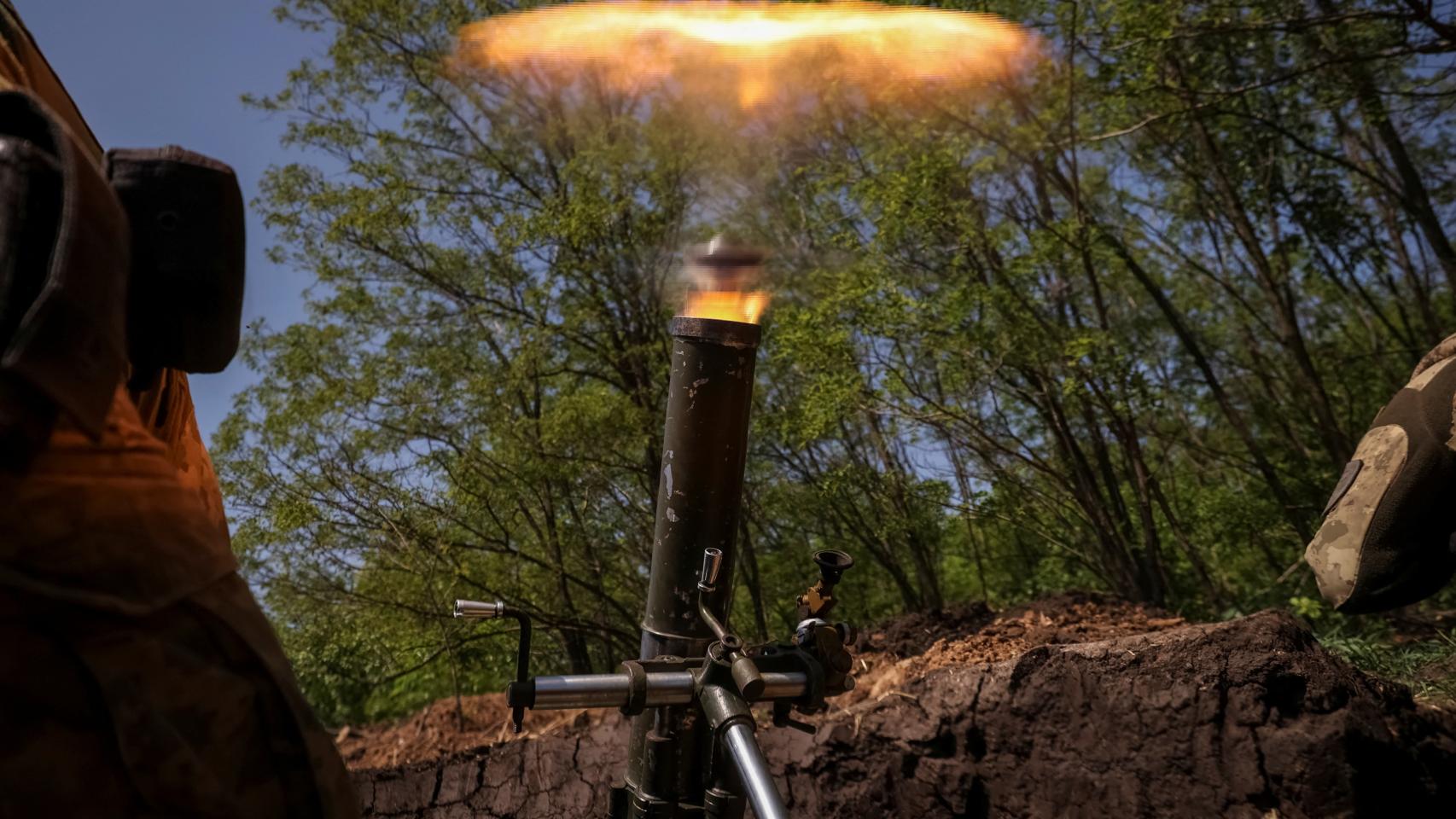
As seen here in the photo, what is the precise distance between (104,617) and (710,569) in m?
1.44

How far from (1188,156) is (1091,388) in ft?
17.0

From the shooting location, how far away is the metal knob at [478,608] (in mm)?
2096

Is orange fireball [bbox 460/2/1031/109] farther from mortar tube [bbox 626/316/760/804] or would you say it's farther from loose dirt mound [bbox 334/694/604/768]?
loose dirt mound [bbox 334/694/604/768]

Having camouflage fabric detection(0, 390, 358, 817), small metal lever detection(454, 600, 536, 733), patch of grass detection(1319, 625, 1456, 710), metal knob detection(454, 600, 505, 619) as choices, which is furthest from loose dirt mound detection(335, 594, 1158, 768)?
camouflage fabric detection(0, 390, 358, 817)

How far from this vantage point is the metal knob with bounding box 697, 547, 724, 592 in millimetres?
2252

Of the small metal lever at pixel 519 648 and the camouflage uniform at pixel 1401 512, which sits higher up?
the camouflage uniform at pixel 1401 512

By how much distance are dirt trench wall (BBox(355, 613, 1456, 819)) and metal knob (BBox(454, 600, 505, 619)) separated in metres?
2.16

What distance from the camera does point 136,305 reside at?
3.92ft

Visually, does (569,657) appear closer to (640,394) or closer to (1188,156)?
(640,394)

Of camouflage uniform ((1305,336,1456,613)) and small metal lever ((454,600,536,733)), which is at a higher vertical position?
camouflage uniform ((1305,336,1456,613))

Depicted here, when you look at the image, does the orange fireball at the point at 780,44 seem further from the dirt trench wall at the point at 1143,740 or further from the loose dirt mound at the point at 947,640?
the dirt trench wall at the point at 1143,740

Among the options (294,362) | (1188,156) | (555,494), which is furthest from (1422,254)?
(294,362)

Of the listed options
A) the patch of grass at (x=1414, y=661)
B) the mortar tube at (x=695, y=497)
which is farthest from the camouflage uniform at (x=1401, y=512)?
the mortar tube at (x=695, y=497)

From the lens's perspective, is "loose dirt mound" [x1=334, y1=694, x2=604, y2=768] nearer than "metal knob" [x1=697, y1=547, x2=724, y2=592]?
No
